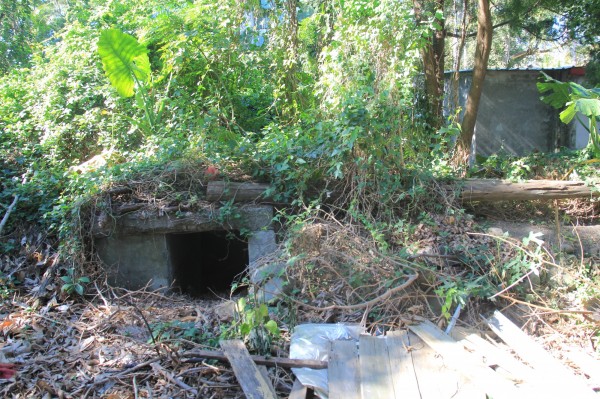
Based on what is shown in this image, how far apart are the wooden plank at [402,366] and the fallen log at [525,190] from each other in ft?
8.08

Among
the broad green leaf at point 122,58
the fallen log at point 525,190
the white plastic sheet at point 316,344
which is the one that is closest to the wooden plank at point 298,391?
the white plastic sheet at point 316,344

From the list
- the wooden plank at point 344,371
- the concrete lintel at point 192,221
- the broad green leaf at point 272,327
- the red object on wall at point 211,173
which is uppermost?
the red object on wall at point 211,173

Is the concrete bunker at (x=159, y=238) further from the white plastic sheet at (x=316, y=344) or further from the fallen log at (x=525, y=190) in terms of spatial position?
the fallen log at (x=525, y=190)

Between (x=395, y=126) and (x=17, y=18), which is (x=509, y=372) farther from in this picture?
(x=17, y=18)

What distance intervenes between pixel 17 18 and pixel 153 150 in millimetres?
8503

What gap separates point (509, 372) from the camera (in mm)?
3529

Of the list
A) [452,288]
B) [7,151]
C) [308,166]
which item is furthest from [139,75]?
[452,288]

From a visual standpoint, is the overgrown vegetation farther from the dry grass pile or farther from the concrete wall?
the concrete wall

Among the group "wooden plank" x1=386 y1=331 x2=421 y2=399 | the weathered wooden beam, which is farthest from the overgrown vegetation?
"wooden plank" x1=386 y1=331 x2=421 y2=399

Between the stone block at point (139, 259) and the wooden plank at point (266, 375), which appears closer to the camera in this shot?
the wooden plank at point (266, 375)

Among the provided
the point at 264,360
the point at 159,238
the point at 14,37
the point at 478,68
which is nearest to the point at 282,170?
the point at 159,238

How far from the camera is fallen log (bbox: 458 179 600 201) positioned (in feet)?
19.3

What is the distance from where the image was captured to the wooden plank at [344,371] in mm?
3328

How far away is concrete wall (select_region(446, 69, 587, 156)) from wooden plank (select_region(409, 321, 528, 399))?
8.06 m
